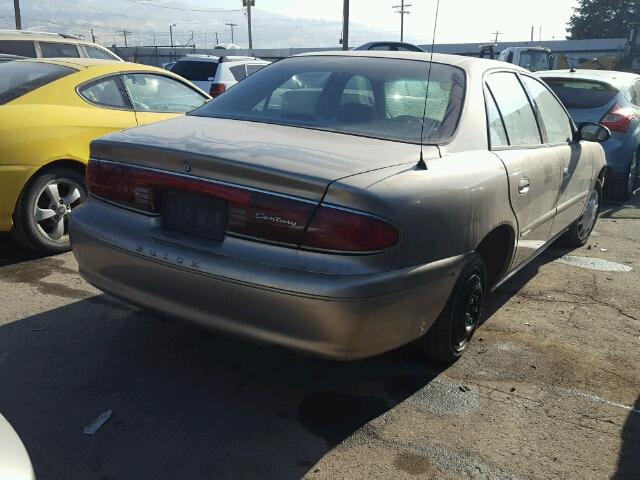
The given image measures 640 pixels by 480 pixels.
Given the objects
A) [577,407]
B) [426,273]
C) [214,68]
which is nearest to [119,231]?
[426,273]

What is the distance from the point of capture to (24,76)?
5352mm

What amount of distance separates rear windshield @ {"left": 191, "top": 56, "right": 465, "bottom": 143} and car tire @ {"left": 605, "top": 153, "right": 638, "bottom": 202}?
5094 mm

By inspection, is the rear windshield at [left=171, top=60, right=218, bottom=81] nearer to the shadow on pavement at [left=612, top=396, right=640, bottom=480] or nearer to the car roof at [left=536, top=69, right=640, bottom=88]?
the car roof at [left=536, top=69, right=640, bottom=88]

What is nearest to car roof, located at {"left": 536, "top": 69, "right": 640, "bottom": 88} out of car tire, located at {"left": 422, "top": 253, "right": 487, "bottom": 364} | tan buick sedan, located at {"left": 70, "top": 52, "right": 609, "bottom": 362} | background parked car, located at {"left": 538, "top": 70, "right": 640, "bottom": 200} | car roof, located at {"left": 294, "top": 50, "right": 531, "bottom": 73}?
background parked car, located at {"left": 538, "top": 70, "right": 640, "bottom": 200}

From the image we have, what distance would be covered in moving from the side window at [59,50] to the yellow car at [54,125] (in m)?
6.06

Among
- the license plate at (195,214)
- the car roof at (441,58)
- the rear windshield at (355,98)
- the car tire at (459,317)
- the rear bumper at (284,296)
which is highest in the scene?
the car roof at (441,58)

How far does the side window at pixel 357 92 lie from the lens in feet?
11.7

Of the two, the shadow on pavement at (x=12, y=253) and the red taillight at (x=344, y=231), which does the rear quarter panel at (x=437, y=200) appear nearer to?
the red taillight at (x=344, y=231)

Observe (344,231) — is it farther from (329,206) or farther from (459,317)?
(459,317)

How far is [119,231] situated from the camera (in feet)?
9.91

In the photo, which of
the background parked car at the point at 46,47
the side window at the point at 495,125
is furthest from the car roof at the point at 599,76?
the background parked car at the point at 46,47

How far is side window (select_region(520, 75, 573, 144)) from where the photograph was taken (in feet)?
Answer: 14.6

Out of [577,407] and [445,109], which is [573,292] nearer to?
[577,407]

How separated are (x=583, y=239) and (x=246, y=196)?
169 inches
